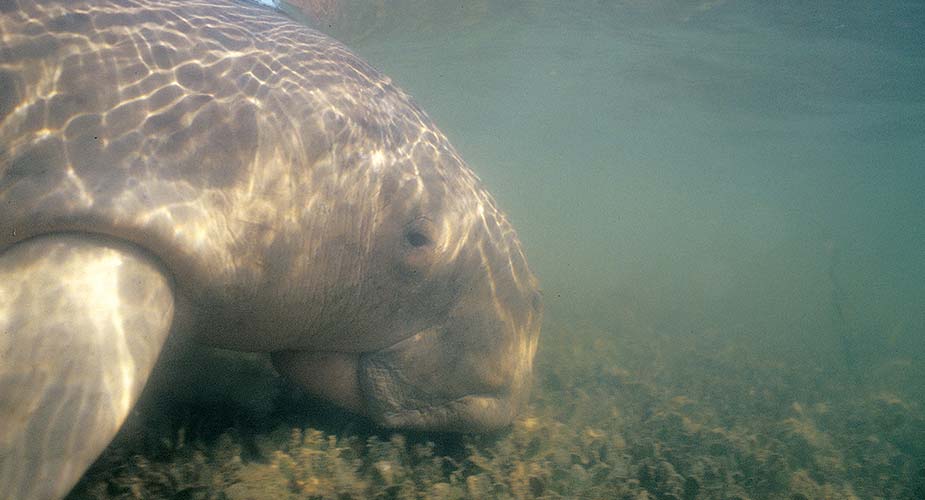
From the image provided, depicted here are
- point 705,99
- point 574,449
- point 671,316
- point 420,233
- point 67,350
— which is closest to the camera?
point 67,350

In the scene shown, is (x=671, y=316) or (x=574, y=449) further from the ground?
(x=574, y=449)

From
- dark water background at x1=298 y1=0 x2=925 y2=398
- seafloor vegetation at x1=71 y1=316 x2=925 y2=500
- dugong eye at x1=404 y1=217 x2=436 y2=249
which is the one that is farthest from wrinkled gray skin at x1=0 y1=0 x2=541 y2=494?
dark water background at x1=298 y1=0 x2=925 y2=398

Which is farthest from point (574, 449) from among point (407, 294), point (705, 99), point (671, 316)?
point (705, 99)

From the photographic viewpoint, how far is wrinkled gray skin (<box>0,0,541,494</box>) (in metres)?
1.94

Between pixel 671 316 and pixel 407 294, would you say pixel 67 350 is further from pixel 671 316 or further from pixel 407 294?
pixel 671 316

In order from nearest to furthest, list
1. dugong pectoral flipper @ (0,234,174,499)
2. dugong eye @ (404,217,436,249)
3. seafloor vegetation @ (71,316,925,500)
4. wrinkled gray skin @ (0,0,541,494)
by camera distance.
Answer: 1. dugong pectoral flipper @ (0,234,174,499)
2. wrinkled gray skin @ (0,0,541,494)
3. seafloor vegetation @ (71,316,925,500)
4. dugong eye @ (404,217,436,249)

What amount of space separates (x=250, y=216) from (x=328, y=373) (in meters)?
1.11

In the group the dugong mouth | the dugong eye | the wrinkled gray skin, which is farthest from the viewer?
the dugong mouth

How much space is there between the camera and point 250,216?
7.75 feet

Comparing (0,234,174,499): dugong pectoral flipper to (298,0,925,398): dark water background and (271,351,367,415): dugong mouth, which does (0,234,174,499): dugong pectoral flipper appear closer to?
(271,351,367,415): dugong mouth

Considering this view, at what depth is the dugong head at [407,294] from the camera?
279cm

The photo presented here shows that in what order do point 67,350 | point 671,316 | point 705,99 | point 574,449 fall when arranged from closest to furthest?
point 67,350 → point 574,449 → point 671,316 → point 705,99

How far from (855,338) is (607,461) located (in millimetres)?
16210

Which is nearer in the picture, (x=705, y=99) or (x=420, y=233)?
(x=420, y=233)
